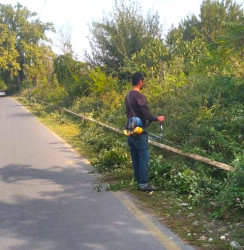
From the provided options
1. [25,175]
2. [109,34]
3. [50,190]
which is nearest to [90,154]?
[25,175]

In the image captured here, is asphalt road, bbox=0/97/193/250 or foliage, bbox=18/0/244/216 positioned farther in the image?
foliage, bbox=18/0/244/216

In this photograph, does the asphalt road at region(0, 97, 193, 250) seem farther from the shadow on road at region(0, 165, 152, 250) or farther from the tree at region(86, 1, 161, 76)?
the tree at region(86, 1, 161, 76)

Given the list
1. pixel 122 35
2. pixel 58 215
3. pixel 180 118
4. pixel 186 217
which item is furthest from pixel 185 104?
pixel 122 35

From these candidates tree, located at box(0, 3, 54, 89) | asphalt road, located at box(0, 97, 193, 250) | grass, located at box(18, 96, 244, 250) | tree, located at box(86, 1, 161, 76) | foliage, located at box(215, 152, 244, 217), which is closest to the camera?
grass, located at box(18, 96, 244, 250)

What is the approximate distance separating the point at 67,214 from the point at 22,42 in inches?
2349

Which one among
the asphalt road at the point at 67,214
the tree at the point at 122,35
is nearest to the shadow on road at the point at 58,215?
the asphalt road at the point at 67,214

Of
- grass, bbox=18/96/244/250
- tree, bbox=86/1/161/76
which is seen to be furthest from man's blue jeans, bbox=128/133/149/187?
tree, bbox=86/1/161/76

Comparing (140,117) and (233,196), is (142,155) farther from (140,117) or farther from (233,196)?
(233,196)

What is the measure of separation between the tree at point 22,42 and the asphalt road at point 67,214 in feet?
172

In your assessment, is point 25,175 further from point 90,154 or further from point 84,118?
point 84,118

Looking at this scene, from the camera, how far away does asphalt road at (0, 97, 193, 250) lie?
4.14m

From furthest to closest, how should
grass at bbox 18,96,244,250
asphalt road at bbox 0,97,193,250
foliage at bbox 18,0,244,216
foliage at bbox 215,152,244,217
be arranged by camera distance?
foliage at bbox 18,0,244,216, foliage at bbox 215,152,244,217, asphalt road at bbox 0,97,193,250, grass at bbox 18,96,244,250

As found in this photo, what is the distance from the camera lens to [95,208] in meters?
5.30

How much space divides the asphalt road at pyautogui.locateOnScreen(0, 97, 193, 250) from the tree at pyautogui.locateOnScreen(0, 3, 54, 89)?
5232 centimetres
